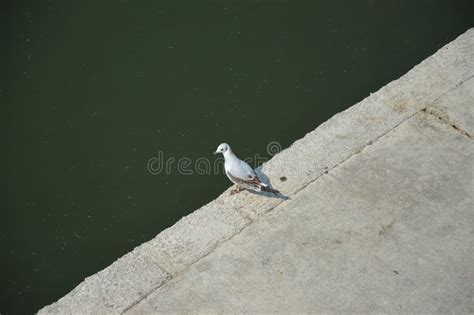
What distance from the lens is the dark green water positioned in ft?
17.8

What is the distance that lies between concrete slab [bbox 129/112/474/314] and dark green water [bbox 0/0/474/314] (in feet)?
3.54

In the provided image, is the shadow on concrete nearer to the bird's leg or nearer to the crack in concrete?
the bird's leg

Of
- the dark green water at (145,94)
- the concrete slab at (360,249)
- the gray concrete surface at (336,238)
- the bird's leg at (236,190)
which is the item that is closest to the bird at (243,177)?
the bird's leg at (236,190)

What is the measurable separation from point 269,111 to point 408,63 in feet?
5.87

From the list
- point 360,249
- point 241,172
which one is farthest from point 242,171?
point 360,249

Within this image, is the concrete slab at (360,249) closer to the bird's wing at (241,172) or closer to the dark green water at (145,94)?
the bird's wing at (241,172)

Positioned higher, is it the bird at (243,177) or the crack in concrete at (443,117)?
the bird at (243,177)

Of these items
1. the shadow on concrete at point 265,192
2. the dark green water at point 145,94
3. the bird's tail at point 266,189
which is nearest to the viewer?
the bird's tail at point 266,189

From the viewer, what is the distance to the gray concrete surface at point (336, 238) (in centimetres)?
426

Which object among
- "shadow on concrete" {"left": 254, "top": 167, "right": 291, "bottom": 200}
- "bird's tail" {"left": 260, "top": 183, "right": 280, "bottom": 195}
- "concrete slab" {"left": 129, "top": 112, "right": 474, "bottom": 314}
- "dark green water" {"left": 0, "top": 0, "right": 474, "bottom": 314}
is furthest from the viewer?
"dark green water" {"left": 0, "top": 0, "right": 474, "bottom": 314}

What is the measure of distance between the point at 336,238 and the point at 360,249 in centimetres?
19

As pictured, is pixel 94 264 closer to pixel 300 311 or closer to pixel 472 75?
pixel 300 311

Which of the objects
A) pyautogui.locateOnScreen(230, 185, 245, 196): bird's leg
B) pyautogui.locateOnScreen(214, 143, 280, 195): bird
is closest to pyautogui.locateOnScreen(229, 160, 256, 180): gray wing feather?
pyautogui.locateOnScreen(214, 143, 280, 195): bird

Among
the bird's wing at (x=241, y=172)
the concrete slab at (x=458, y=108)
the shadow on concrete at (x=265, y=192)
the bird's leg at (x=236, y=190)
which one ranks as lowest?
the concrete slab at (x=458, y=108)
